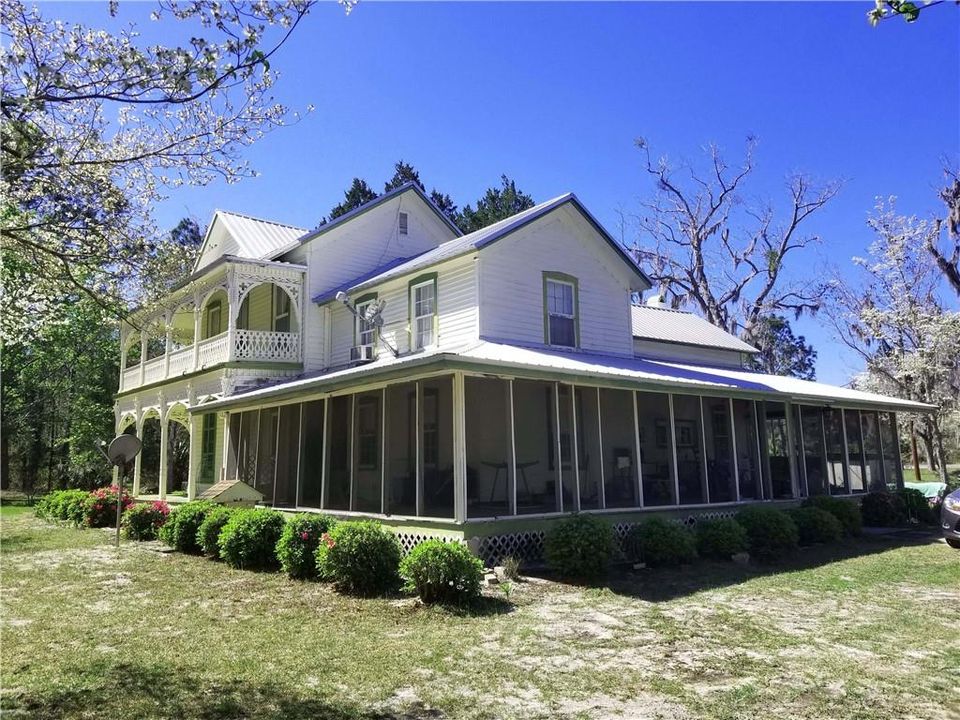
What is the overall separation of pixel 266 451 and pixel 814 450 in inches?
557

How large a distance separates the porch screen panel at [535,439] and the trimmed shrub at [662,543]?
5.74 ft

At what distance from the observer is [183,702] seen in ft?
16.8

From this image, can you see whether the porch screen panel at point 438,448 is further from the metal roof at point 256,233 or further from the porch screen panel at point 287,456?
the metal roof at point 256,233

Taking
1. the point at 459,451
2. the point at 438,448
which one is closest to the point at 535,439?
the point at 438,448

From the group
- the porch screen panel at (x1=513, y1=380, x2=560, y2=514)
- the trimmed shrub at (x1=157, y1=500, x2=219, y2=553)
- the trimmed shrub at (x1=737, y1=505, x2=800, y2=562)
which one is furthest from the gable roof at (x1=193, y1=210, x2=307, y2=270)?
the trimmed shrub at (x1=737, y1=505, x2=800, y2=562)

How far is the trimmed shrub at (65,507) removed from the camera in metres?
19.8

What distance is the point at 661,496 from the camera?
13.5 m

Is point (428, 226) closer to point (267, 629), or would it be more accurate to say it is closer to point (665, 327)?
point (665, 327)

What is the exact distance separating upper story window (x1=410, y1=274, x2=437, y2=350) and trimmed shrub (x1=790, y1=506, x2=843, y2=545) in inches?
338

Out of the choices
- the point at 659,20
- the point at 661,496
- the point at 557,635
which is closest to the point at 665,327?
the point at 661,496

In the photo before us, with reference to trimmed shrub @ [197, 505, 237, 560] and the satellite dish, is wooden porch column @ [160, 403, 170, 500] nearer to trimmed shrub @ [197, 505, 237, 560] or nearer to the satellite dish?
the satellite dish

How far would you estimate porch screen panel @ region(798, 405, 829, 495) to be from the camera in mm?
17656

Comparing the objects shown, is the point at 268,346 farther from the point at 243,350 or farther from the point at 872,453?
the point at 872,453

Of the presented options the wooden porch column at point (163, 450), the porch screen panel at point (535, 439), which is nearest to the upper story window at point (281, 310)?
the wooden porch column at point (163, 450)
